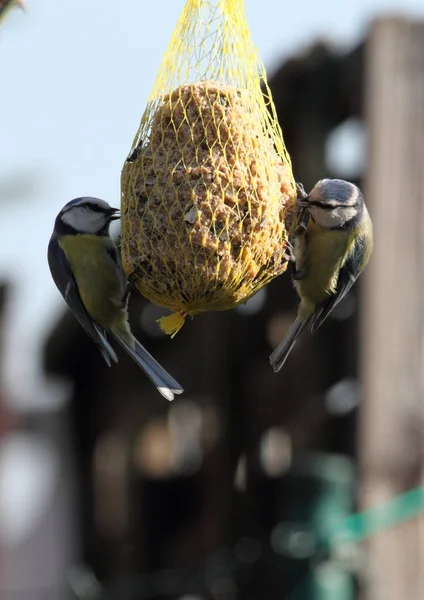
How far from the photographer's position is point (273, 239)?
3062 mm

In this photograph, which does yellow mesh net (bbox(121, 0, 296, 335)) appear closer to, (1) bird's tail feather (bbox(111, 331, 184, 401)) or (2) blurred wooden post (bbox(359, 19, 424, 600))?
(1) bird's tail feather (bbox(111, 331, 184, 401))

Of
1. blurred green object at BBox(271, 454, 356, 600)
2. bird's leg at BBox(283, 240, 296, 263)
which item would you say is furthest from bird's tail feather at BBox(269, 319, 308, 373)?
blurred green object at BBox(271, 454, 356, 600)

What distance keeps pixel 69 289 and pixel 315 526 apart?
1765 mm

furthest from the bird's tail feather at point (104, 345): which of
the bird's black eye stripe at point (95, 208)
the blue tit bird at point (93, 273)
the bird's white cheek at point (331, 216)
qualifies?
the bird's white cheek at point (331, 216)

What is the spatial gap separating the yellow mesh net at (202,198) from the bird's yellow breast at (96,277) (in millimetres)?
352

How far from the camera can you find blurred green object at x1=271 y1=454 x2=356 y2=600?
15.5 feet

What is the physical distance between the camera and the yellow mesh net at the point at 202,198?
293 centimetres

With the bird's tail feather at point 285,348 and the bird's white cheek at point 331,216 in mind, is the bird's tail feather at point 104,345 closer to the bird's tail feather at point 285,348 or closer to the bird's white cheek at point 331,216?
the bird's tail feather at point 285,348

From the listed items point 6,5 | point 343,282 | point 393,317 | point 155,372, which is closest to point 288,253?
point 343,282

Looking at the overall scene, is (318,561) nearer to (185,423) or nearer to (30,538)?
(185,423)

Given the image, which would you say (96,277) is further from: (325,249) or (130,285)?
(325,249)

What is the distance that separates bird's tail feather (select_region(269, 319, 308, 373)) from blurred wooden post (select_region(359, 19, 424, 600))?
1.14 metres

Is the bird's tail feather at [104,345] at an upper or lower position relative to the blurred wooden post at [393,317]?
upper

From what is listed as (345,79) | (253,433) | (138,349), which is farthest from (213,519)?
(138,349)
